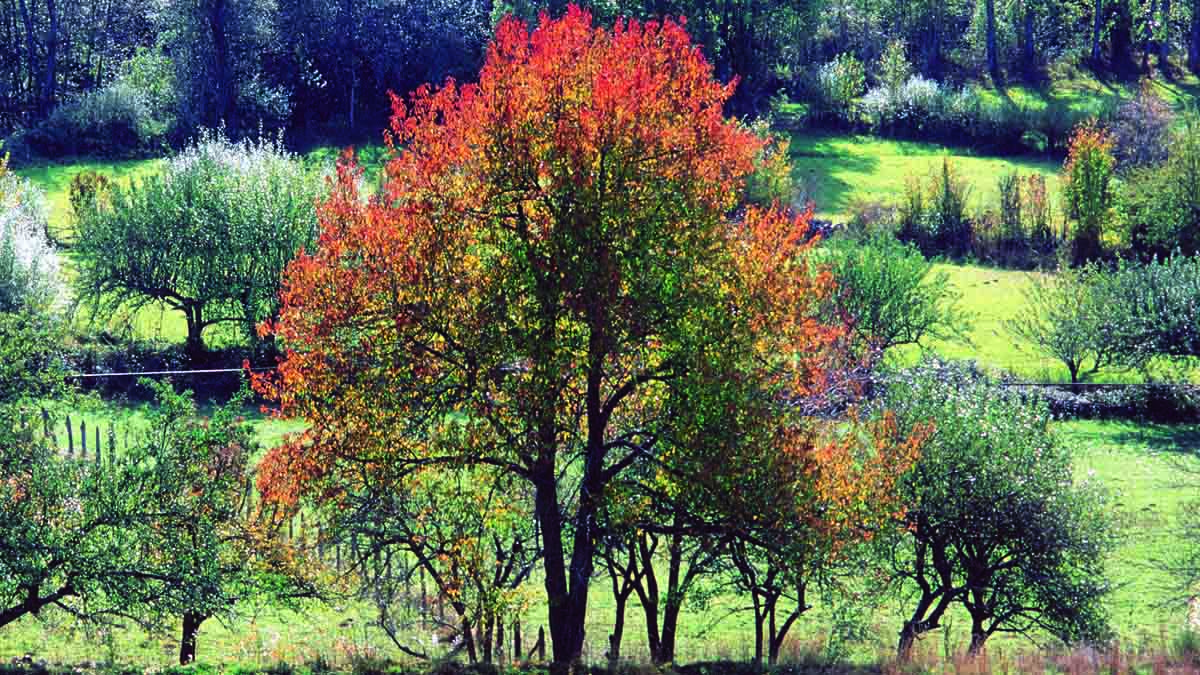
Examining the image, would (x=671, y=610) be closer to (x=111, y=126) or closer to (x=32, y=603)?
(x=32, y=603)

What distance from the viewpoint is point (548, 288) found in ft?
74.7

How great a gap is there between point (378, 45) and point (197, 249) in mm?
31500

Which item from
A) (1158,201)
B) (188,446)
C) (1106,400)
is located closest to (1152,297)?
(1106,400)

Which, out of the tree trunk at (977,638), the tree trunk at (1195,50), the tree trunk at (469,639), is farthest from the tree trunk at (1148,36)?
the tree trunk at (469,639)

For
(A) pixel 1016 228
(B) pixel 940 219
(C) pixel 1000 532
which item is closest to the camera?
(C) pixel 1000 532

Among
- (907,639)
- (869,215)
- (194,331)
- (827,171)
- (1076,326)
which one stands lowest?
(907,639)

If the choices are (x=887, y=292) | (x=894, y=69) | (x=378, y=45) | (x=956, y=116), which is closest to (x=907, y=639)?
(x=887, y=292)

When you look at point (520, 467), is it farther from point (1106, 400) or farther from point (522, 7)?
point (522, 7)

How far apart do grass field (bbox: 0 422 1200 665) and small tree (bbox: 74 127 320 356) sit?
21.7 metres

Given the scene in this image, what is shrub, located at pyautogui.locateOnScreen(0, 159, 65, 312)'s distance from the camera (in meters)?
47.2

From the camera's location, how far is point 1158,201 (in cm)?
6341

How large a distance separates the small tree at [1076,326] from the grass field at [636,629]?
1053cm

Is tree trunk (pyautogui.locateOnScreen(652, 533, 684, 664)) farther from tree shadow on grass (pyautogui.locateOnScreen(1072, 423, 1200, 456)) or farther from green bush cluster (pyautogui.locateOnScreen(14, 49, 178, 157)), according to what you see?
green bush cluster (pyautogui.locateOnScreen(14, 49, 178, 157))

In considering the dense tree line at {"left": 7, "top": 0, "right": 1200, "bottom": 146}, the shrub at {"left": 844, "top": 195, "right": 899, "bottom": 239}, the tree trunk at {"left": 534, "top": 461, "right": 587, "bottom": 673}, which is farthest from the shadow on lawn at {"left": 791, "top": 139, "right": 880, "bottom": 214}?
the tree trunk at {"left": 534, "top": 461, "right": 587, "bottom": 673}
